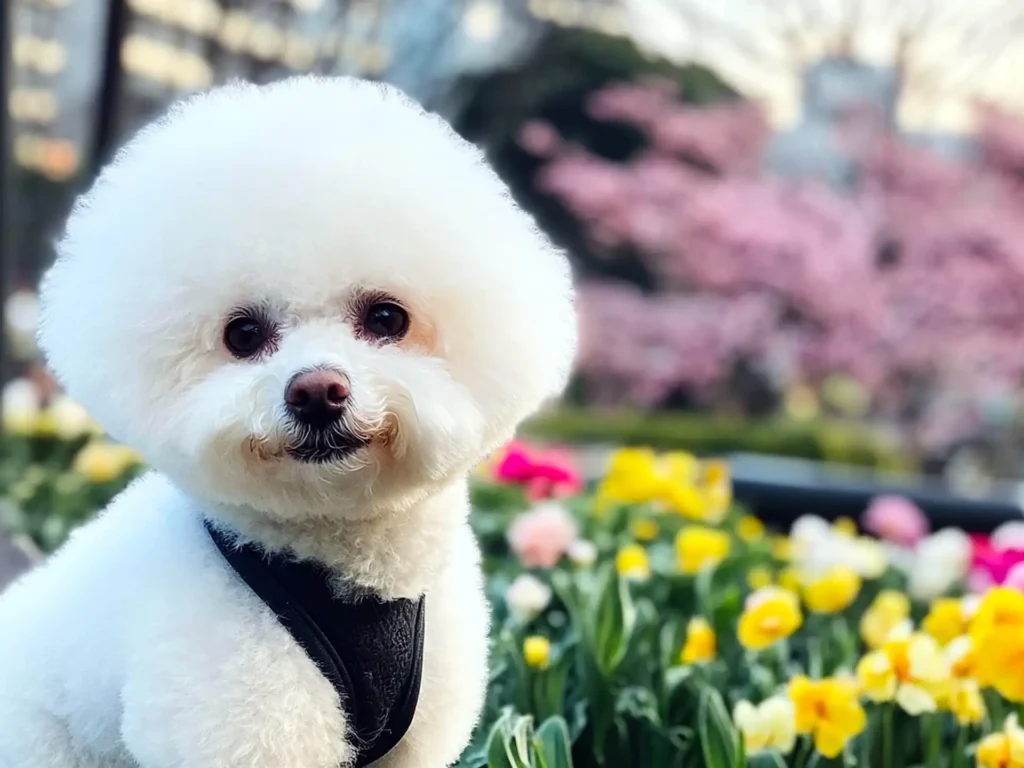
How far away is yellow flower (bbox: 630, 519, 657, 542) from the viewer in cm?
291

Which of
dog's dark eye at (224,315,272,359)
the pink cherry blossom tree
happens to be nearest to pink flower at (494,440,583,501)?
dog's dark eye at (224,315,272,359)

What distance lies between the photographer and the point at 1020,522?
14.3 ft

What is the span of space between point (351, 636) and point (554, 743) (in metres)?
0.49

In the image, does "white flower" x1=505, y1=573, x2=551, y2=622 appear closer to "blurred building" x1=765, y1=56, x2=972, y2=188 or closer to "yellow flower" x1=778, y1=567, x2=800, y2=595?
"yellow flower" x1=778, y1=567, x2=800, y2=595

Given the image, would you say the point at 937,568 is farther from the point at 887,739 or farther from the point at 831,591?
the point at 887,739

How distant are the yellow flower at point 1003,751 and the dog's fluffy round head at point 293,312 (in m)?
0.94

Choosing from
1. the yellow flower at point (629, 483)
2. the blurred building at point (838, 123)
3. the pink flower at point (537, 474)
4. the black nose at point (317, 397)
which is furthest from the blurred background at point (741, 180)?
the black nose at point (317, 397)

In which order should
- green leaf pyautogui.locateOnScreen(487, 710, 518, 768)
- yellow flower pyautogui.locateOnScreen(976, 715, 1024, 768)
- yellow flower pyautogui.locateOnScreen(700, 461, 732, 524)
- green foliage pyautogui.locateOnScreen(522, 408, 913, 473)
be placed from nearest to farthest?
green leaf pyautogui.locateOnScreen(487, 710, 518, 768)
yellow flower pyautogui.locateOnScreen(976, 715, 1024, 768)
yellow flower pyautogui.locateOnScreen(700, 461, 732, 524)
green foliage pyautogui.locateOnScreen(522, 408, 913, 473)

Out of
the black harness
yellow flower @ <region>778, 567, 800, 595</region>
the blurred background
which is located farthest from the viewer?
the blurred background

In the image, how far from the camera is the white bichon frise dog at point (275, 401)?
3.15 feet

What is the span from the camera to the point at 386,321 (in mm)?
1003

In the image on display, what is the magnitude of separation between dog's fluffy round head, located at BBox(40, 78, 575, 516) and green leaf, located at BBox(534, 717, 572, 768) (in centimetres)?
56

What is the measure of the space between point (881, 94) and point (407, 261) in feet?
26.2

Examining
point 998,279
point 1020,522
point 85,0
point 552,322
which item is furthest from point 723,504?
point 85,0
